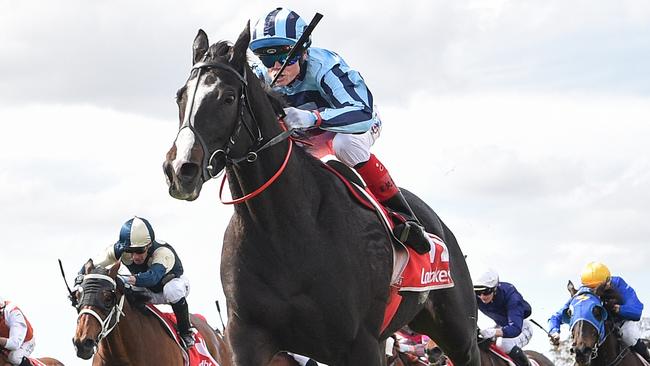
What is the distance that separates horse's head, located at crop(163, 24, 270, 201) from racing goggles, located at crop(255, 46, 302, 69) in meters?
0.81

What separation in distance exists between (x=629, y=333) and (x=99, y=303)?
655 centimetres

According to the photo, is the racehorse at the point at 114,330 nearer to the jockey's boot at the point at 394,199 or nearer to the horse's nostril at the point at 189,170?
the jockey's boot at the point at 394,199

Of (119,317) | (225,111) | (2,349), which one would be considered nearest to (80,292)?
(119,317)

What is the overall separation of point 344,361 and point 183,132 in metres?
2.02

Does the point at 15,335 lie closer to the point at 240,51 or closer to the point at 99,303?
the point at 99,303

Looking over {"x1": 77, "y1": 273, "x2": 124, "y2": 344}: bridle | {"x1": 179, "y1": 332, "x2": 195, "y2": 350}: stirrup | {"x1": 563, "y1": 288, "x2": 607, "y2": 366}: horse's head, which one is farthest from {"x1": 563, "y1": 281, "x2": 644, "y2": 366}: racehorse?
{"x1": 77, "y1": 273, "x2": 124, "y2": 344}: bridle

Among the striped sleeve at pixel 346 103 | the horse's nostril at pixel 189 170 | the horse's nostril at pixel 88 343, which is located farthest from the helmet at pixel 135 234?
the horse's nostril at pixel 189 170

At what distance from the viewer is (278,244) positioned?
Result: 8578 mm

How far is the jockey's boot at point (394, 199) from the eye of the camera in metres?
9.77

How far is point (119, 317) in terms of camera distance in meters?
14.6

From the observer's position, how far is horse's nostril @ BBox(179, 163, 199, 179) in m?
7.57

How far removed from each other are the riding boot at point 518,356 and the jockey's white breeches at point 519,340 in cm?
6

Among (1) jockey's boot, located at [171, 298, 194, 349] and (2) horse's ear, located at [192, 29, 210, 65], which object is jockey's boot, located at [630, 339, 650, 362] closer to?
(1) jockey's boot, located at [171, 298, 194, 349]

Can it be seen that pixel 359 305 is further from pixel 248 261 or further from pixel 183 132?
pixel 183 132
